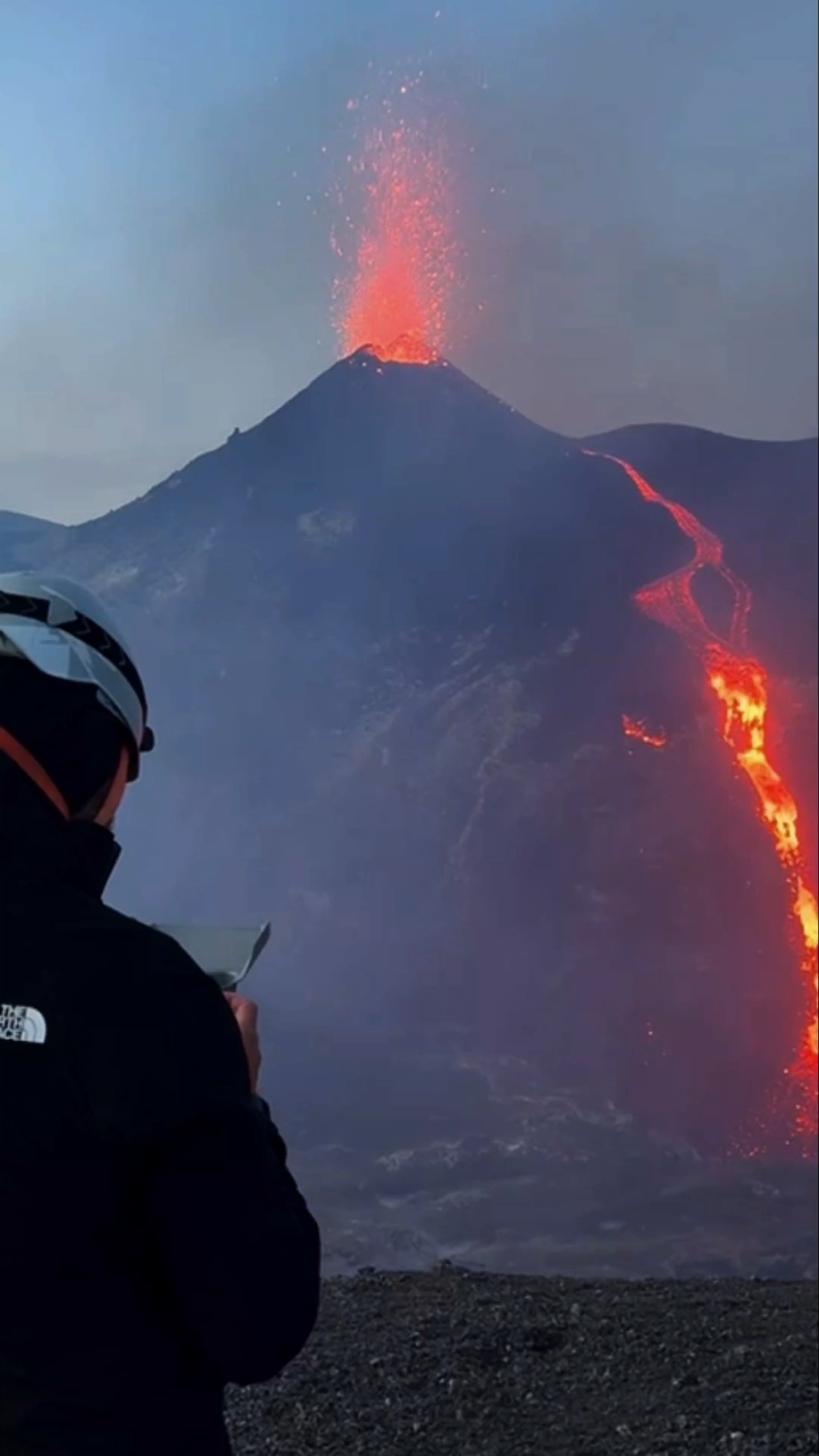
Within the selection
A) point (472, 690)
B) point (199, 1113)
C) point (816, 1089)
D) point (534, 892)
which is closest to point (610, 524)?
point (472, 690)

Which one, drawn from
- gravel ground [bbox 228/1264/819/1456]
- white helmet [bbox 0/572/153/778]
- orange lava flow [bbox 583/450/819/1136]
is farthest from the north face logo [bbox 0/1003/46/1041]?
orange lava flow [bbox 583/450/819/1136]

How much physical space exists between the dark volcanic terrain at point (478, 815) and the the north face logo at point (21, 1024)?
4.26 metres

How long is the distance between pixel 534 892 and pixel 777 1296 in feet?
7.23

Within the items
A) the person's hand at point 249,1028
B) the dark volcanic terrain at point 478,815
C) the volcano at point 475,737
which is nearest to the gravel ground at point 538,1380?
the dark volcanic terrain at point 478,815

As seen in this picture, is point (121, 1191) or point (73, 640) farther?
point (73, 640)

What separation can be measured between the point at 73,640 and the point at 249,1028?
395 millimetres

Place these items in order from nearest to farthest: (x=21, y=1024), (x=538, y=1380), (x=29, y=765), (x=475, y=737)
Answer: (x=21, y=1024) < (x=29, y=765) < (x=538, y=1380) < (x=475, y=737)

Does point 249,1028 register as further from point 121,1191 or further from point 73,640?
point 73,640

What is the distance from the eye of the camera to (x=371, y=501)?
6348 mm

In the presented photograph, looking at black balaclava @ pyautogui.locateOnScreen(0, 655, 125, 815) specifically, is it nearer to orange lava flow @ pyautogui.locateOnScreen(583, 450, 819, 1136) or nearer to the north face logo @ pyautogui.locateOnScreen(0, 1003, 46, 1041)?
the north face logo @ pyautogui.locateOnScreen(0, 1003, 46, 1041)

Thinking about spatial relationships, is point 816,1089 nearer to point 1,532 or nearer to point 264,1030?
point 264,1030

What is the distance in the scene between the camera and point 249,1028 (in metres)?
1.35

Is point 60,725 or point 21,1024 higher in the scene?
point 60,725

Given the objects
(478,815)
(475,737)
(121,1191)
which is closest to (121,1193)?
(121,1191)
